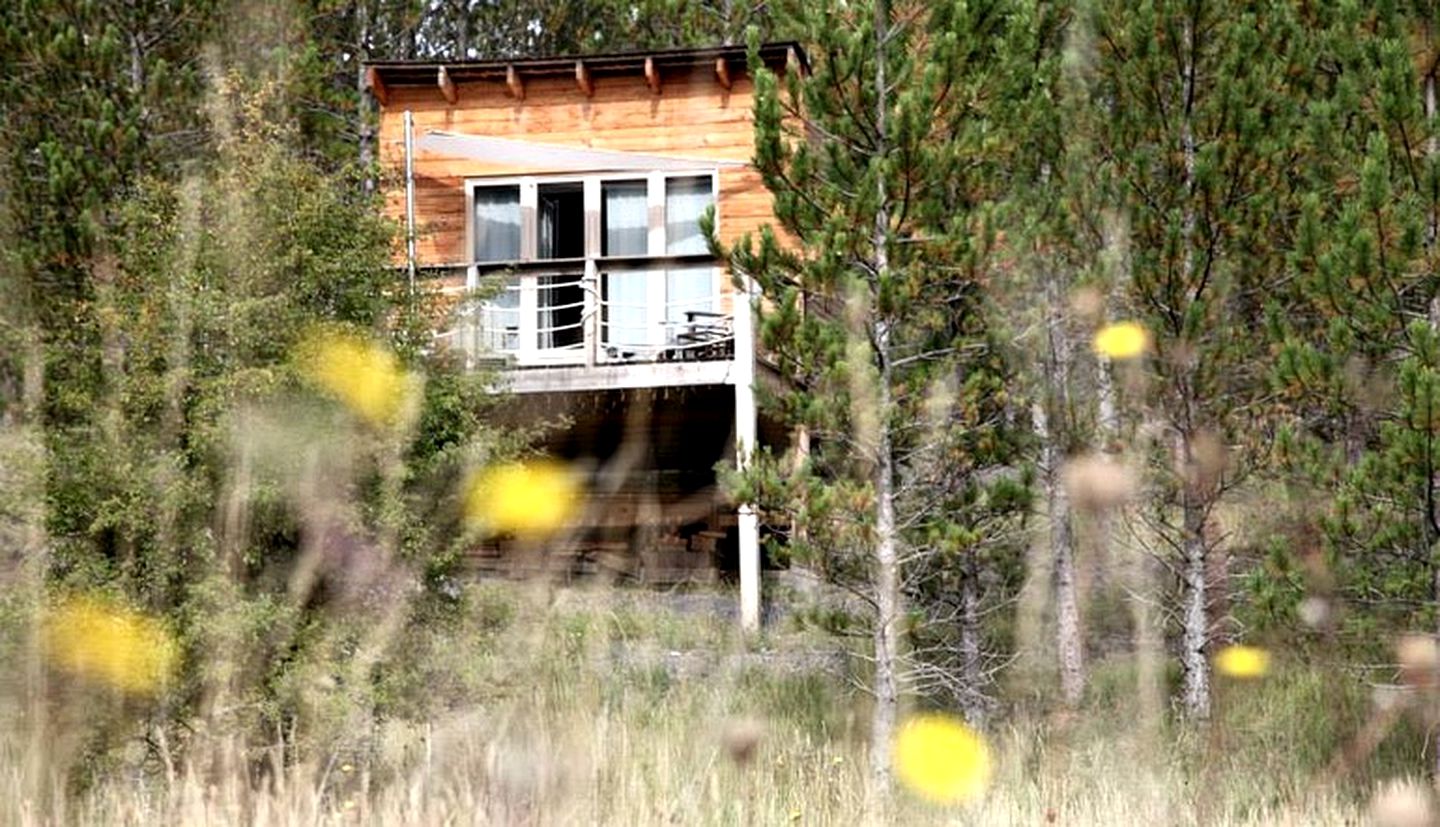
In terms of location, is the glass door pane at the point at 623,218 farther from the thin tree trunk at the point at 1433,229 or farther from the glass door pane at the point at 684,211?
the thin tree trunk at the point at 1433,229

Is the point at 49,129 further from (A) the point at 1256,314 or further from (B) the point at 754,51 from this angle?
(A) the point at 1256,314

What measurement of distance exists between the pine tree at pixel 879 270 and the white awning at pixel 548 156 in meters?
5.84

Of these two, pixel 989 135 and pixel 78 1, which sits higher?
pixel 78 1

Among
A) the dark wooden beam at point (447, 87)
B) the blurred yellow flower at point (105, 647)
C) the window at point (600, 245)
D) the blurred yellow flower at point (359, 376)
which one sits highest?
the dark wooden beam at point (447, 87)

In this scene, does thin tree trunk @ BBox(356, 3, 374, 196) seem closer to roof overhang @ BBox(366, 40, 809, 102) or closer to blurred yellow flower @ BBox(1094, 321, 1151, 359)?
roof overhang @ BBox(366, 40, 809, 102)

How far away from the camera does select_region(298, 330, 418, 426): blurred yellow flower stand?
22.4 ft

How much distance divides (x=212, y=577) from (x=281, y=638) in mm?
383

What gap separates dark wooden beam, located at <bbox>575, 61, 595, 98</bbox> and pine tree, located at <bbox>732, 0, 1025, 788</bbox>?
6350 mm

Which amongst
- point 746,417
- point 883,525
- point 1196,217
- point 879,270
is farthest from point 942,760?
point 746,417

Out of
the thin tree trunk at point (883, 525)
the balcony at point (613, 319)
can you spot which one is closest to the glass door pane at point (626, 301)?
the balcony at point (613, 319)

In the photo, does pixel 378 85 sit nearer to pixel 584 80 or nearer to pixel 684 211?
Answer: pixel 584 80

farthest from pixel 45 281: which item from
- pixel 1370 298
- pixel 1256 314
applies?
pixel 1370 298

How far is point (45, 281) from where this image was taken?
46.8 ft

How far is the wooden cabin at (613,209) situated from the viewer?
46.2 ft
